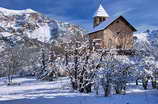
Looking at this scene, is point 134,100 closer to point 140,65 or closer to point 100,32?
point 140,65

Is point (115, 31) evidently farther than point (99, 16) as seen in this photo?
No

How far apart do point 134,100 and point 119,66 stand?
11.7 ft

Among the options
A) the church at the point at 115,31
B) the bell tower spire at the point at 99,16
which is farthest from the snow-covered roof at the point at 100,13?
the church at the point at 115,31

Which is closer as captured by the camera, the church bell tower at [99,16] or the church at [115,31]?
the church at [115,31]

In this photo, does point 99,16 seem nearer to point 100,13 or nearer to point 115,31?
point 100,13

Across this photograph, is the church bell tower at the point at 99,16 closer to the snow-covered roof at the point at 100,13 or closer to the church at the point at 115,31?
the snow-covered roof at the point at 100,13

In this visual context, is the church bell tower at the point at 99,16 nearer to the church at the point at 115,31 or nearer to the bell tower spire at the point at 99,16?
the bell tower spire at the point at 99,16

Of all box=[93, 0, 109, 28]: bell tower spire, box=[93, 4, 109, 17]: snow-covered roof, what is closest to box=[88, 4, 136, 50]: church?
box=[93, 0, 109, 28]: bell tower spire

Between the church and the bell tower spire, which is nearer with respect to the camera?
the church

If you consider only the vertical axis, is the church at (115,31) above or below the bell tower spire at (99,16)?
below

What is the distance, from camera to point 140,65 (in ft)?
65.1

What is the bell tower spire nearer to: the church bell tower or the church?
the church bell tower

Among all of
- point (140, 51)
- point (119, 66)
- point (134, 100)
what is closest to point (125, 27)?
point (140, 51)

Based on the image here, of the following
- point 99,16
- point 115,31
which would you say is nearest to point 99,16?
point 99,16
